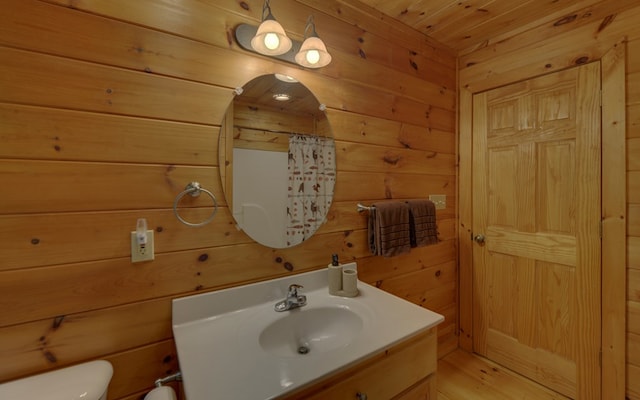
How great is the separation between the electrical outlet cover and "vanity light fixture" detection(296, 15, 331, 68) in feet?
3.10

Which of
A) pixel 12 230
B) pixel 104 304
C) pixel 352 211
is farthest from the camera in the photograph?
pixel 352 211

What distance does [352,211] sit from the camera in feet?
4.93

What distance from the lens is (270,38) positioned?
3.58 ft

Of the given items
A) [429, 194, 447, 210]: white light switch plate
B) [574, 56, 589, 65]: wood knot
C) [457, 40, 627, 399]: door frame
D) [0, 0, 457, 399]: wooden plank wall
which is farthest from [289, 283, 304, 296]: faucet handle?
Answer: [574, 56, 589, 65]: wood knot

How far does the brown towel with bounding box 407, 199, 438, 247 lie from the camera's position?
63.2 inches

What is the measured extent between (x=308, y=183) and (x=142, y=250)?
0.72 m

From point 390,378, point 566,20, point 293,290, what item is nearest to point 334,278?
point 293,290

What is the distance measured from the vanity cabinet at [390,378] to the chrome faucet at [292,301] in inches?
14.8

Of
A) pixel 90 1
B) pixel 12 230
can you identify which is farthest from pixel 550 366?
pixel 90 1

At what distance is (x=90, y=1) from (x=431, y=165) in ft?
6.07

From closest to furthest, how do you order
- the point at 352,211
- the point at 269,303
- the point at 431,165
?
the point at 269,303
the point at 352,211
the point at 431,165

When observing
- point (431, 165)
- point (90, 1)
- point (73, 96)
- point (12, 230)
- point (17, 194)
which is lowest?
point (12, 230)

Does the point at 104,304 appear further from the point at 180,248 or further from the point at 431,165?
the point at 431,165

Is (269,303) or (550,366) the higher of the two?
(269,303)
